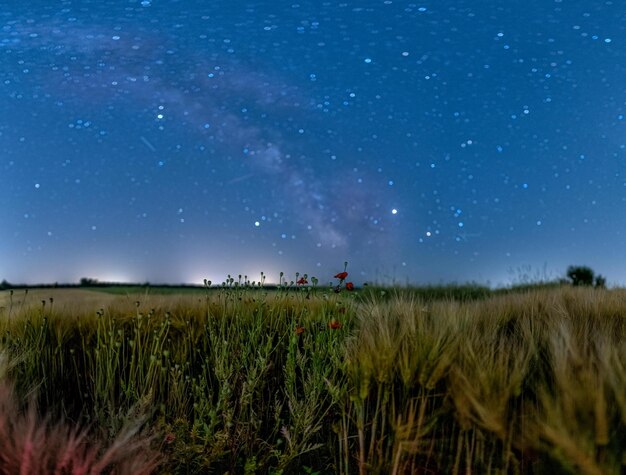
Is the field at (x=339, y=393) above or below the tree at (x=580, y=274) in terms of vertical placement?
below

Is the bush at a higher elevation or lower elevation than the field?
higher

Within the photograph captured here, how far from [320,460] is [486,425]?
1811 millimetres

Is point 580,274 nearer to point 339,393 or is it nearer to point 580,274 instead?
point 580,274

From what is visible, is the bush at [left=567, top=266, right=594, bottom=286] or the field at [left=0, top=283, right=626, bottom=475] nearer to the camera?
the field at [left=0, top=283, right=626, bottom=475]

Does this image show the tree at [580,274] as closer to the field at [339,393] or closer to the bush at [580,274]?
the bush at [580,274]

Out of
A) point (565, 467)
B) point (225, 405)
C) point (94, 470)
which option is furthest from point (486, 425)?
point (225, 405)

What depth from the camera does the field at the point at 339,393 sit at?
1.78m

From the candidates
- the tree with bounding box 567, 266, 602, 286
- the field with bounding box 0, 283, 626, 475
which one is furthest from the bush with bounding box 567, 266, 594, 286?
the field with bounding box 0, 283, 626, 475

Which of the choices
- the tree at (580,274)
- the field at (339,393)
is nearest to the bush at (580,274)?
the tree at (580,274)

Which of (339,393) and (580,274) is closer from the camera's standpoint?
(339,393)

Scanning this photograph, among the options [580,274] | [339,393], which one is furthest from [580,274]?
[339,393]

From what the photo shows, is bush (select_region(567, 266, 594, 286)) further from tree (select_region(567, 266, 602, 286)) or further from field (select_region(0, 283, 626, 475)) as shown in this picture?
field (select_region(0, 283, 626, 475))

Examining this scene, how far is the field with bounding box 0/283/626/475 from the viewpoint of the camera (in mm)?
1782

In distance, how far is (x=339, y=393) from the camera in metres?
2.85
